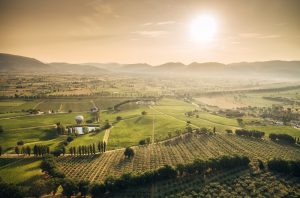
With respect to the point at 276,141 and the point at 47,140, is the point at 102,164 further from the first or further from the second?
the point at 276,141

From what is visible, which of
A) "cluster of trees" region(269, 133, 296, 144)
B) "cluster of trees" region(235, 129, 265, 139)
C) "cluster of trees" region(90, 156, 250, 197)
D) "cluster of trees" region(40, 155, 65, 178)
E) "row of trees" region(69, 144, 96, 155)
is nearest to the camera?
"cluster of trees" region(90, 156, 250, 197)

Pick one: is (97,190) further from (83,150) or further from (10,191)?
(83,150)

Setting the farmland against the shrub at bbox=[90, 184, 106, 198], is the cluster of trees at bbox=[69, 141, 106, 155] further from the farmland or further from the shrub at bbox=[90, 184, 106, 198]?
the shrub at bbox=[90, 184, 106, 198]

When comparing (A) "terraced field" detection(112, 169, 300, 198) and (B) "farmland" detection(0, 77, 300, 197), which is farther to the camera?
(B) "farmland" detection(0, 77, 300, 197)

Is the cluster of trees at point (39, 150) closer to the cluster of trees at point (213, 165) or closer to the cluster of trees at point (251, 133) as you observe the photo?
the cluster of trees at point (213, 165)

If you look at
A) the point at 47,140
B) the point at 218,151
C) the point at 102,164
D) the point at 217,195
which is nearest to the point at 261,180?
the point at 217,195

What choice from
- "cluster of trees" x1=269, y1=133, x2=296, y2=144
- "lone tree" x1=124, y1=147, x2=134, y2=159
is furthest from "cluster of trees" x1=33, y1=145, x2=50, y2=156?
"cluster of trees" x1=269, y1=133, x2=296, y2=144
